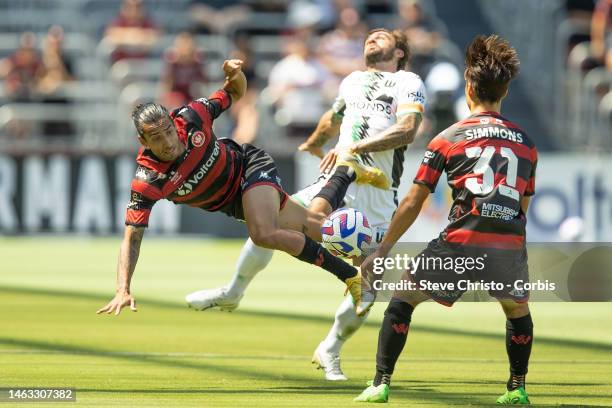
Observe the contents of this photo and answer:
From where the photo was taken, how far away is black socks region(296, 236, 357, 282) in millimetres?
8719

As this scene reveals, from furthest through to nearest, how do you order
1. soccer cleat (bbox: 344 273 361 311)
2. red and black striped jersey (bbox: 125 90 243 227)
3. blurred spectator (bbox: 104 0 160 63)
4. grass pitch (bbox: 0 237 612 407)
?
1. blurred spectator (bbox: 104 0 160 63)
2. red and black striped jersey (bbox: 125 90 243 227)
3. soccer cleat (bbox: 344 273 361 311)
4. grass pitch (bbox: 0 237 612 407)

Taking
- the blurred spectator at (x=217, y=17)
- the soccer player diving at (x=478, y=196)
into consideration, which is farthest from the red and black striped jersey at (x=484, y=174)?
the blurred spectator at (x=217, y=17)

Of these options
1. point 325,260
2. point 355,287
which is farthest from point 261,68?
point 355,287

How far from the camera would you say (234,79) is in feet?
32.0

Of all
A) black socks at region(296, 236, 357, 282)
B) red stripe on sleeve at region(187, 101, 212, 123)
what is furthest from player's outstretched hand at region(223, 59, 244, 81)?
black socks at region(296, 236, 357, 282)

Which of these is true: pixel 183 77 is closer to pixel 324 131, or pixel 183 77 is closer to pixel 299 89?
pixel 299 89

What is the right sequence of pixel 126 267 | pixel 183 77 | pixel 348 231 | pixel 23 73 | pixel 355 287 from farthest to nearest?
pixel 23 73
pixel 183 77
pixel 348 231
pixel 355 287
pixel 126 267

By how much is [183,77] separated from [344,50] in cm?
277

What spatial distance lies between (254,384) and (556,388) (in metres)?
1.95

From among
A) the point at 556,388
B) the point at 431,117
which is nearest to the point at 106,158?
the point at 431,117

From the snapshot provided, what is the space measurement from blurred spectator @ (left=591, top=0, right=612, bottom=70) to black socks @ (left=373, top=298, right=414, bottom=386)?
51.0 feet

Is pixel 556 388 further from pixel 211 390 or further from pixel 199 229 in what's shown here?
pixel 199 229

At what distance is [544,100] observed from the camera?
22.8 m

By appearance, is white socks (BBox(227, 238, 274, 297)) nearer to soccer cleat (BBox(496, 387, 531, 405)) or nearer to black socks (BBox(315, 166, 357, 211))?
black socks (BBox(315, 166, 357, 211))
